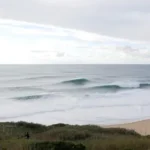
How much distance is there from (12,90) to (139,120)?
2560 cm

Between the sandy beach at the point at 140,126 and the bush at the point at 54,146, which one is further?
the sandy beach at the point at 140,126

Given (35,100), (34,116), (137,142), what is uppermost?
(35,100)

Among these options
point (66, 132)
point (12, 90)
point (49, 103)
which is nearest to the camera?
point (66, 132)

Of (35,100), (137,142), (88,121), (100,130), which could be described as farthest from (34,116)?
(137,142)

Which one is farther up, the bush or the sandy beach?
the sandy beach

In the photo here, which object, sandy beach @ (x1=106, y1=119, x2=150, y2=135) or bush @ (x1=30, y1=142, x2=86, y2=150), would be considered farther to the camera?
sandy beach @ (x1=106, y1=119, x2=150, y2=135)

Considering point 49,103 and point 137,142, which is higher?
point 49,103

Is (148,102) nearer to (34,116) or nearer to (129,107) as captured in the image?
(129,107)

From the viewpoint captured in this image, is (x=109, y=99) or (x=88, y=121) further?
(x=109, y=99)

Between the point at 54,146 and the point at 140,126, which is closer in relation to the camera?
the point at 54,146

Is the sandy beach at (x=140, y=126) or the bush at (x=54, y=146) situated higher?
the sandy beach at (x=140, y=126)

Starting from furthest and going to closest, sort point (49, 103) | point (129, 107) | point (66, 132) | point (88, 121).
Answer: point (49, 103)
point (129, 107)
point (88, 121)
point (66, 132)

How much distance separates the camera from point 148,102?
3569 centimetres

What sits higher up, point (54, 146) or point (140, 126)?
point (140, 126)
